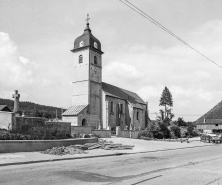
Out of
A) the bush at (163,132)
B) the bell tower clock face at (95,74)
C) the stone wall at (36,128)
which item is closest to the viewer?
the stone wall at (36,128)

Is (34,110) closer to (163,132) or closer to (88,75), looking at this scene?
(88,75)

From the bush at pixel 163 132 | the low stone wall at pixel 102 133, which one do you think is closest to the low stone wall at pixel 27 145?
the low stone wall at pixel 102 133

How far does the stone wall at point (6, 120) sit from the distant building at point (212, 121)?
144 ft

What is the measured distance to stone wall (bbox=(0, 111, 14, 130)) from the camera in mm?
18420

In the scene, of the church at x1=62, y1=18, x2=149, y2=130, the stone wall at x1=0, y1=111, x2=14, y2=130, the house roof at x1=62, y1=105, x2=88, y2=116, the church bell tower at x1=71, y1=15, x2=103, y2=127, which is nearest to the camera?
the stone wall at x1=0, y1=111, x2=14, y2=130

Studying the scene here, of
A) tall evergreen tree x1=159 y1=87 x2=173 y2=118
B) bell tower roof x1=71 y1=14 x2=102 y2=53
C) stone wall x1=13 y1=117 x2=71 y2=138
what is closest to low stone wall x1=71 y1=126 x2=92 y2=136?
stone wall x1=13 y1=117 x2=71 y2=138

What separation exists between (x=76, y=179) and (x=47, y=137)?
1065cm

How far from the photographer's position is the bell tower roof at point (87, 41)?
40406 millimetres

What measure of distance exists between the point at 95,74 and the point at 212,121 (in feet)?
93.0

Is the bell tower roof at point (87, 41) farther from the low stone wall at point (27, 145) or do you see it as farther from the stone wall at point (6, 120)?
the low stone wall at point (27, 145)

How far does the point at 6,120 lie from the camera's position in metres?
18.8

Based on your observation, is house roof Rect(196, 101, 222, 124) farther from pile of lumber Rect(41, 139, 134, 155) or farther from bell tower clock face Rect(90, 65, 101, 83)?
pile of lumber Rect(41, 139, 134, 155)

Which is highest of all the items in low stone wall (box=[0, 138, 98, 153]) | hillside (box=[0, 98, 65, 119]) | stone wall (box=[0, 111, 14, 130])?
hillside (box=[0, 98, 65, 119])

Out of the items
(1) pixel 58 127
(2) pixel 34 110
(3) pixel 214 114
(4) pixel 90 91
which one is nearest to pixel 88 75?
(4) pixel 90 91
